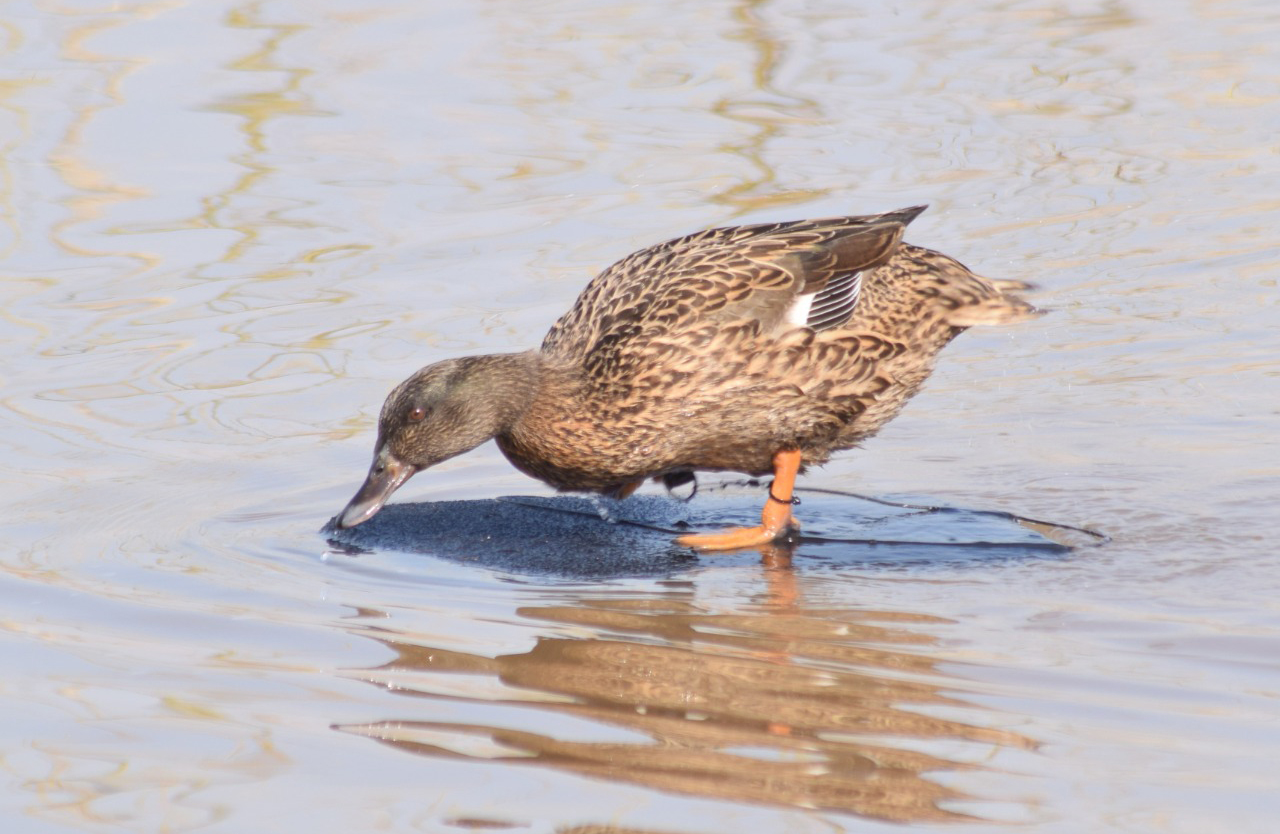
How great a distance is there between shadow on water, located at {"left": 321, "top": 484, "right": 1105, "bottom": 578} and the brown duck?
14cm

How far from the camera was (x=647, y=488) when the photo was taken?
6.93m

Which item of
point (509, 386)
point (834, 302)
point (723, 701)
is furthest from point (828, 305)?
point (723, 701)

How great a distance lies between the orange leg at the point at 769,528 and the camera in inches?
230

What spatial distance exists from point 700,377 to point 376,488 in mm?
1100

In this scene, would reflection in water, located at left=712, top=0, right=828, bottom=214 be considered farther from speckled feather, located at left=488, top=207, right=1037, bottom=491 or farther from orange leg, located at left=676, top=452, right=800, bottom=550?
orange leg, located at left=676, top=452, right=800, bottom=550

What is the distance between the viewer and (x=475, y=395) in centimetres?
573

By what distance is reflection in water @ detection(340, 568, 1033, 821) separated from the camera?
364 cm

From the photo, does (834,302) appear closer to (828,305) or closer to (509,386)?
(828,305)

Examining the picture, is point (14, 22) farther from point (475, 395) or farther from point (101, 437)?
point (475, 395)

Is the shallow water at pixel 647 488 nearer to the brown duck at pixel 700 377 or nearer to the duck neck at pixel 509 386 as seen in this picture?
the brown duck at pixel 700 377

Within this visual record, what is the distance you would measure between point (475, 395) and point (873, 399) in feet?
4.58

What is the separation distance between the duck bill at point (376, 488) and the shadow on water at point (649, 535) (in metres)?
0.10

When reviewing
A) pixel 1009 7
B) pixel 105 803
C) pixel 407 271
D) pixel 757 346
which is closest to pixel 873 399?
pixel 757 346

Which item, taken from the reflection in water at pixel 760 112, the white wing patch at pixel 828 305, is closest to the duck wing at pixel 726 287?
the white wing patch at pixel 828 305
